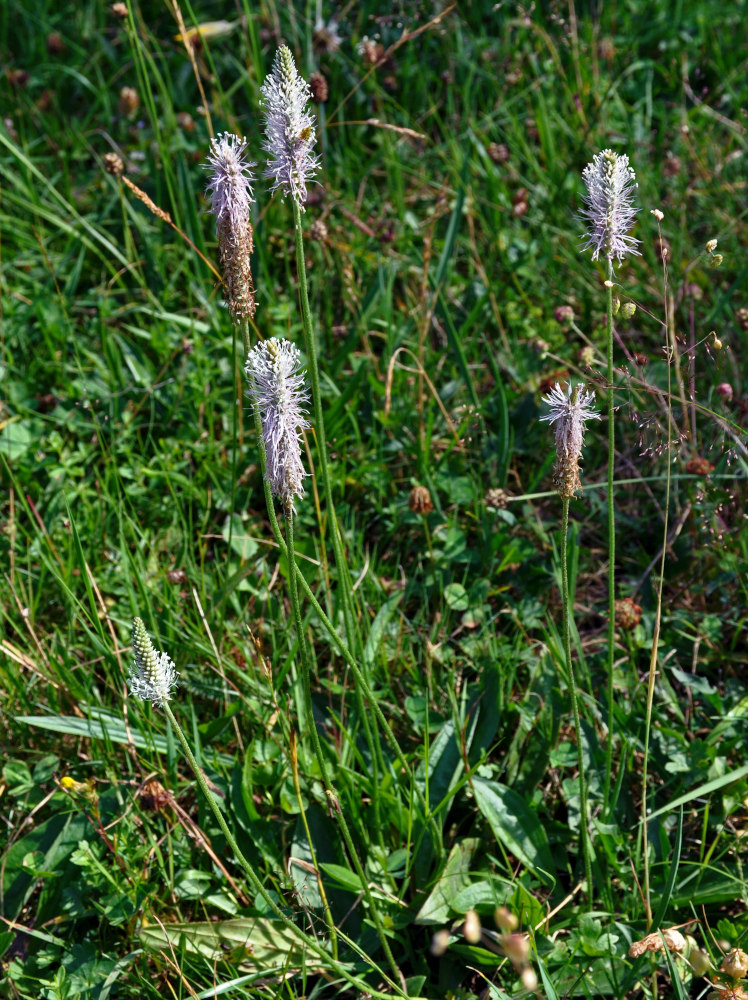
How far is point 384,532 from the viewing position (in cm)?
254

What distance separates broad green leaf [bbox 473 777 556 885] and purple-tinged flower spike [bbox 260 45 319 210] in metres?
1.19

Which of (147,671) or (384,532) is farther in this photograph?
(384,532)

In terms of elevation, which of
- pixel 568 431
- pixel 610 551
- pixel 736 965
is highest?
pixel 568 431

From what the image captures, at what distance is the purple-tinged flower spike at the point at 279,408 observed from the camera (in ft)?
4.10

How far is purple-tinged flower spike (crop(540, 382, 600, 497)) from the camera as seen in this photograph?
1.35 m

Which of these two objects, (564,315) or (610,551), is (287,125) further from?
→ (564,315)

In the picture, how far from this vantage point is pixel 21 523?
2547mm

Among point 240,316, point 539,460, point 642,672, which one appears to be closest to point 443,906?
point 642,672

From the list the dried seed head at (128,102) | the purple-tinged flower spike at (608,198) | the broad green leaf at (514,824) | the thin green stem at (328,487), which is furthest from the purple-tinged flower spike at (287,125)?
the dried seed head at (128,102)

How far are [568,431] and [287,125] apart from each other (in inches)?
22.9

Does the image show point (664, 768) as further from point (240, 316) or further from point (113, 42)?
point (113, 42)

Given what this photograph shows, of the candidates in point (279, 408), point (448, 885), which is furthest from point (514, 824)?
point (279, 408)

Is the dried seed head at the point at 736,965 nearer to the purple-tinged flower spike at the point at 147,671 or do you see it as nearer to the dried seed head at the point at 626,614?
the dried seed head at the point at 626,614

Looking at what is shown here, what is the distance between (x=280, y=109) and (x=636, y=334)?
1856 millimetres
